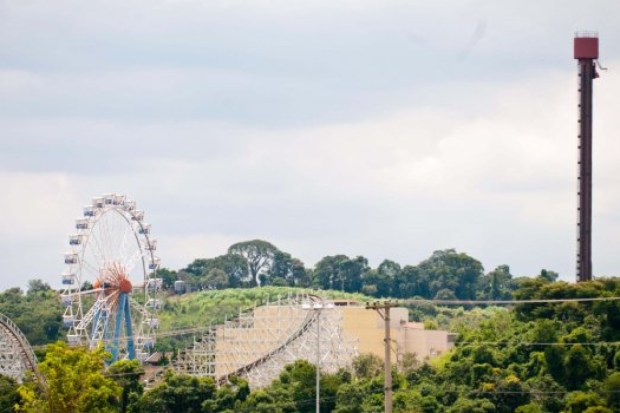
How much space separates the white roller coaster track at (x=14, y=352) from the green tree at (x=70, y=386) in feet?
50.5

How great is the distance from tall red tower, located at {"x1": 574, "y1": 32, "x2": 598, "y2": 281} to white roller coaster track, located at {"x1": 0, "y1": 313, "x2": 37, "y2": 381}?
133 ft

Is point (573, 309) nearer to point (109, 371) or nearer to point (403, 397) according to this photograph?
point (403, 397)

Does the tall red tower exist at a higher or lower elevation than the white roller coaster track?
higher

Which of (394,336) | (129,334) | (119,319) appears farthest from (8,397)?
(394,336)

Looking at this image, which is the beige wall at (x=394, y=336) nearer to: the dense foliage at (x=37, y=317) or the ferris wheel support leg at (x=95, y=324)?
the ferris wheel support leg at (x=95, y=324)

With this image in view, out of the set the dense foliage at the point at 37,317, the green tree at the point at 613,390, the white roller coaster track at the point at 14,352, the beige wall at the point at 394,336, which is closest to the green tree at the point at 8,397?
the white roller coaster track at the point at 14,352

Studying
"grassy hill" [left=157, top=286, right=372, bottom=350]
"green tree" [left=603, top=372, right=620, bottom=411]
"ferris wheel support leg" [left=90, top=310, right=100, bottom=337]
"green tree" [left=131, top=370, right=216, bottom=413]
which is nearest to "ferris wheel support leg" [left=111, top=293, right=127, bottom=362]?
"ferris wheel support leg" [left=90, top=310, right=100, bottom=337]

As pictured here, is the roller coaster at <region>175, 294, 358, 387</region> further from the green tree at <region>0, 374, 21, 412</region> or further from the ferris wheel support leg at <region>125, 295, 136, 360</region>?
the green tree at <region>0, 374, 21, 412</region>

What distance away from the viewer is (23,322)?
527 ft

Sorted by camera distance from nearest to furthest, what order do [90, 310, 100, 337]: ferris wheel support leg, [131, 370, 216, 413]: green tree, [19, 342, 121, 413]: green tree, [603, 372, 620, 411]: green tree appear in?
1. [19, 342, 121, 413]: green tree
2. [603, 372, 620, 411]: green tree
3. [131, 370, 216, 413]: green tree
4. [90, 310, 100, 337]: ferris wheel support leg

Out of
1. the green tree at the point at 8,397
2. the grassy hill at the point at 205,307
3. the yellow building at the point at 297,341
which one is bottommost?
the green tree at the point at 8,397

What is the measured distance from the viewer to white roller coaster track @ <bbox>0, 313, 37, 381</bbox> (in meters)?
112

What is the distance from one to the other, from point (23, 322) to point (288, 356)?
45.6m

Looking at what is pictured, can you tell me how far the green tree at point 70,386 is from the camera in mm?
91875
